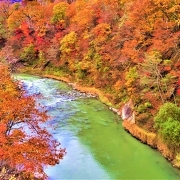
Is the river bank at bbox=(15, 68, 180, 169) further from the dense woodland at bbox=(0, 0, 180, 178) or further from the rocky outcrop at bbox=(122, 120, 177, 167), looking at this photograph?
the dense woodland at bbox=(0, 0, 180, 178)

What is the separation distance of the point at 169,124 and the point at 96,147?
579 centimetres

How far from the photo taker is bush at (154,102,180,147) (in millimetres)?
18859

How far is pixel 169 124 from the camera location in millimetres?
19219

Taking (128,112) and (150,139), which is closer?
(150,139)

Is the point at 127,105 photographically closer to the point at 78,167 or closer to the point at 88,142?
the point at 88,142

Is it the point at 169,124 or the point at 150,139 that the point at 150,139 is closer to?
the point at 150,139

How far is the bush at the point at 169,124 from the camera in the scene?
1886 centimetres

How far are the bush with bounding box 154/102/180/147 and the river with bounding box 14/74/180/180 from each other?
5.04 ft

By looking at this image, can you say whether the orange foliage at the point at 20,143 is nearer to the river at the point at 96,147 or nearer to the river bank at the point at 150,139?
the river at the point at 96,147

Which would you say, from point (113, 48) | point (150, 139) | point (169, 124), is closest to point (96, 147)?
point (150, 139)

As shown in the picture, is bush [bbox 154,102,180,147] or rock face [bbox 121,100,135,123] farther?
rock face [bbox 121,100,135,123]

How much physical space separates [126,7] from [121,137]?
65.9 feet

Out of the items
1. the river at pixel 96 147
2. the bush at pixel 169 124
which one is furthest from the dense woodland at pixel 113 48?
the river at pixel 96 147

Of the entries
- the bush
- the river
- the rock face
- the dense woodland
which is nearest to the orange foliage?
the river
